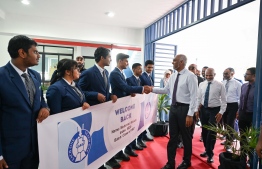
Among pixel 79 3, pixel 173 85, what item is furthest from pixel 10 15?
pixel 173 85

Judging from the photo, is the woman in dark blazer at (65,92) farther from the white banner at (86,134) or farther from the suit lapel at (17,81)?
the suit lapel at (17,81)

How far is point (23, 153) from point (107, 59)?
1446 millimetres

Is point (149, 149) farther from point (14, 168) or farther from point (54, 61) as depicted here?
point (54, 61)

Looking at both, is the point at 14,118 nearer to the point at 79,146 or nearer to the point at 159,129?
the point at 79,146

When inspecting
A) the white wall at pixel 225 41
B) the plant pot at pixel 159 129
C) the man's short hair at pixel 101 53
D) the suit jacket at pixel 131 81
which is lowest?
the plant pot at pixel 159 129

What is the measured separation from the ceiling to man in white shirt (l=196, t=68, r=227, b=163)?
198 centimetres

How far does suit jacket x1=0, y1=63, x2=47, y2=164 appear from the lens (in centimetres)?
120

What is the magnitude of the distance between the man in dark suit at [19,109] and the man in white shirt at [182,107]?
5.88 ft

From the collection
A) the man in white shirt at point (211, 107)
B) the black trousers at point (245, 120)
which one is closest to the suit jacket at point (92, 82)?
the man in white shirt at point (211, 107)

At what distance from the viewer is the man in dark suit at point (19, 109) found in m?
1.20

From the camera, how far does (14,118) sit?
1.22 meters

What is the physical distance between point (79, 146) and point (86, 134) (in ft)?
0.45

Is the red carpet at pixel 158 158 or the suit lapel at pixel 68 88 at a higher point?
the suit lapel at pixel 68 88

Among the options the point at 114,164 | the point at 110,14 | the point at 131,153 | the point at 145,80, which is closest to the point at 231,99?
the point at 145,80
